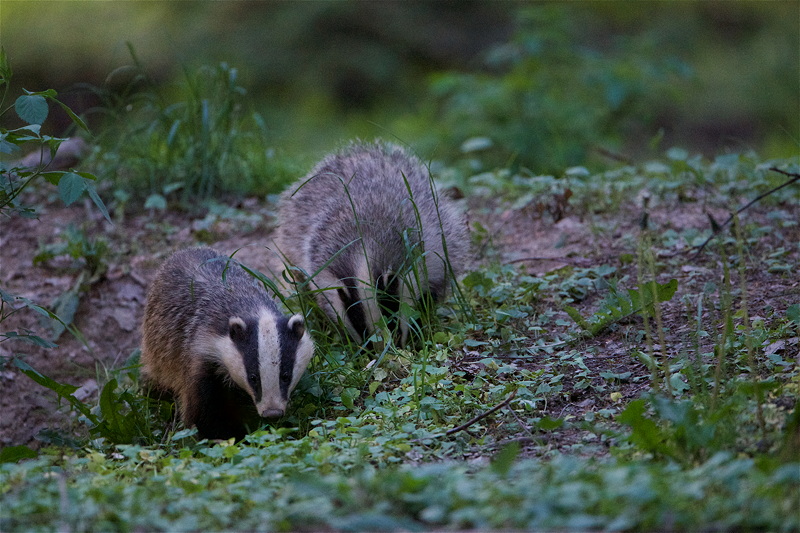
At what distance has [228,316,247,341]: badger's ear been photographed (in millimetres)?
3689

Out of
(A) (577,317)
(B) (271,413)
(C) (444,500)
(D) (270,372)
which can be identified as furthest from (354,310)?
(C) (444,500)

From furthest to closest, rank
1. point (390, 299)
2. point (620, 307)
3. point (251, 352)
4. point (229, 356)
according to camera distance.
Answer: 1. point (390, 299)
2. point (620, 307)
3. point (229, 356)
4. point (251, 352)

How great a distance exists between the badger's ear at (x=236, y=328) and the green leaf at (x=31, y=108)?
3.65 ft

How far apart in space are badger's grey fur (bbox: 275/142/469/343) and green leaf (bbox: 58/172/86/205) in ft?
3.85

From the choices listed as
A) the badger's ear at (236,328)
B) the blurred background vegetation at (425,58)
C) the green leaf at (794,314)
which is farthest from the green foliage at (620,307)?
the blurred background vegetation at (425,58)

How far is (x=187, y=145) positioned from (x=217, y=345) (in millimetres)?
2667

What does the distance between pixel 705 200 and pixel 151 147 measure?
3866 mm

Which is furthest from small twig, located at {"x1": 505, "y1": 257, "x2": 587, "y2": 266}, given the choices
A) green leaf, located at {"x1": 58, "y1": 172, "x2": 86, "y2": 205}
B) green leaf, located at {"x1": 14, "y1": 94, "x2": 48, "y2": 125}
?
green leaf, located at {"x1": 14, "y1": 94, "x2": 48, "y2": 125}

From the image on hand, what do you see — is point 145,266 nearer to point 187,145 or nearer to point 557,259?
point 187,145

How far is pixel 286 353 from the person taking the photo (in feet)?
12.0

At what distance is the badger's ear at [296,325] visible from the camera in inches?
146

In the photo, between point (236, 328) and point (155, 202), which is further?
point (155, 202)

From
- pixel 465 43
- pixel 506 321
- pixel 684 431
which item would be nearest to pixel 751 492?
pixel 684 431

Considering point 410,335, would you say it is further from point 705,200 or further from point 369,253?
point 705,200
